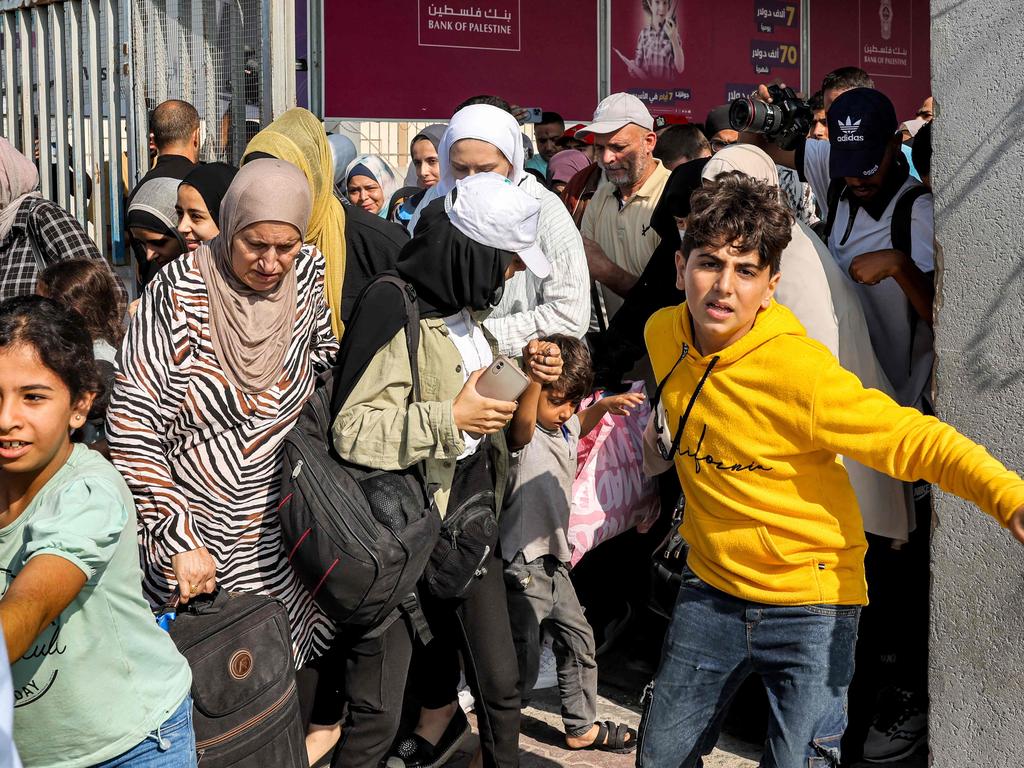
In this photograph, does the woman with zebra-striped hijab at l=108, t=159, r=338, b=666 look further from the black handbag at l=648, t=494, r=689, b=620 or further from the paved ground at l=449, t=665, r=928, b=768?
the paved ground at l=449, t=665, r=928, b=768

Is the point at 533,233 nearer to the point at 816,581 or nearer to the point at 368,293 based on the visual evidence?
the point at 368,293

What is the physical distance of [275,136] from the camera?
4.05m

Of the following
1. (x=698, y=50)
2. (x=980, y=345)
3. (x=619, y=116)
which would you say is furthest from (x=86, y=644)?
(x=698, y=50)

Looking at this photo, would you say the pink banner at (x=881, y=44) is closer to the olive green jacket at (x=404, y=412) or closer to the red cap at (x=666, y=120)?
the red cap at (x=666, y=120)

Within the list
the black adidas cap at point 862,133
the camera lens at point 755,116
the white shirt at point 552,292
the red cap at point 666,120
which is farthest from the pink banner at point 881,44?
the white shirt at point 552,292

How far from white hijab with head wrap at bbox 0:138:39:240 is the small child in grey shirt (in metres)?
2.40

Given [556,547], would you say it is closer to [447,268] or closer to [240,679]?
[447,268]

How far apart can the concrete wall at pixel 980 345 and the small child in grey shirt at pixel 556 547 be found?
1.12m

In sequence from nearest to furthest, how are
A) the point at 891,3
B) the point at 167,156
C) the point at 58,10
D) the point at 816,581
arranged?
the point at 816,581
the point at 167,156
the point at 58,10
the point at 891,3

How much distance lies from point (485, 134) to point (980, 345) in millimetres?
1748

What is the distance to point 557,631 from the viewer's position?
13.8 ft

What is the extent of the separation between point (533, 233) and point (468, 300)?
0.26m

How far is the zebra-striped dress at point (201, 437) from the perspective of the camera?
3.06 m

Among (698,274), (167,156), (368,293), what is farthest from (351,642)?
(167,156)
